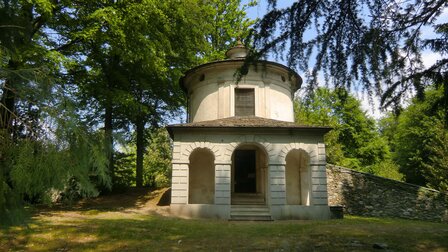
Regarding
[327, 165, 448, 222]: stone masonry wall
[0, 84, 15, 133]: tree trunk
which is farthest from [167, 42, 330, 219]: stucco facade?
[0, 84, 15, 133]: tree trunk

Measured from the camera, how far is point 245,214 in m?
14.4

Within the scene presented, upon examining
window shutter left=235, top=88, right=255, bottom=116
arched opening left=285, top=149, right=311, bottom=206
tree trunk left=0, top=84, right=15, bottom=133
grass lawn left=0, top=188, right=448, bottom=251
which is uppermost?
window shutter left=235, top=88, right=255, bottom=116

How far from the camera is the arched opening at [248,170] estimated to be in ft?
57.2

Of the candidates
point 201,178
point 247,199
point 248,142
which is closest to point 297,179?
point 247,199

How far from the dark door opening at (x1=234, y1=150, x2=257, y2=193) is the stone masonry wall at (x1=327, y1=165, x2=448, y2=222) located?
15.5 ft

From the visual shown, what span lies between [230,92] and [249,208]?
6183 mm

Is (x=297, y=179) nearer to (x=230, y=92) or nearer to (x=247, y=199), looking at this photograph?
(x=247, y=199)

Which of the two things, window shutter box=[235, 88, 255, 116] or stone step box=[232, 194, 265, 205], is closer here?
stone step box=[232, 194, 265, 205]

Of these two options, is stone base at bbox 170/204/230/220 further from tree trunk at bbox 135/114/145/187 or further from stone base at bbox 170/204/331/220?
tree trunk at bbox 135/114/145/187

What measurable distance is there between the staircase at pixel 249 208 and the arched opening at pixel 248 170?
1.71 feet

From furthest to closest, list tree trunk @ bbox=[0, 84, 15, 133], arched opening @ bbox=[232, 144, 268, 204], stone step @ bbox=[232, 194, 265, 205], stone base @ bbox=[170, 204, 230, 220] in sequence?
arched opening @ bbox=[232, 144, 268, 204]
stone step @ bbox=[232, 194, 265, 205]
stone base @ bbox=[170, 204, 230, 220]
tree trunk @ bbox=[0, 84, 15, 133]

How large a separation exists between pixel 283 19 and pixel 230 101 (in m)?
12.7

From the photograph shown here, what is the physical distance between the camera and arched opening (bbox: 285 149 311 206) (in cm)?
1670

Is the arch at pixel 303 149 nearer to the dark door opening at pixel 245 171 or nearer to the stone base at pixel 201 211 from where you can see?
the dark door opening at pixel 245 171
